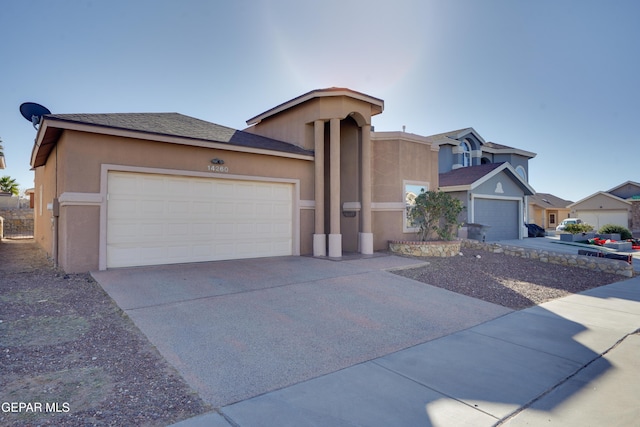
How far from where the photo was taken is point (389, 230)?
44.7ft

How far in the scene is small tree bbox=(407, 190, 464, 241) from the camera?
1320 cm

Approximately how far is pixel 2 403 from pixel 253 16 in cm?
1233

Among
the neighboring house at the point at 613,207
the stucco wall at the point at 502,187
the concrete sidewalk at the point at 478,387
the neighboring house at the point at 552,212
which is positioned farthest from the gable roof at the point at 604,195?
the concrete sidewalk at the point at 478,387

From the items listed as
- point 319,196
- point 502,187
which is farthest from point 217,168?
point 502,187

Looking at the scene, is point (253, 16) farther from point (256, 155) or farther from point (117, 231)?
point (117, 231)

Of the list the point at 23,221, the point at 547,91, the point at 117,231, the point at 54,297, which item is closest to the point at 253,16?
the point at 117,231

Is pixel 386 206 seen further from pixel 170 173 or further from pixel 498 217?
pixel 498 217

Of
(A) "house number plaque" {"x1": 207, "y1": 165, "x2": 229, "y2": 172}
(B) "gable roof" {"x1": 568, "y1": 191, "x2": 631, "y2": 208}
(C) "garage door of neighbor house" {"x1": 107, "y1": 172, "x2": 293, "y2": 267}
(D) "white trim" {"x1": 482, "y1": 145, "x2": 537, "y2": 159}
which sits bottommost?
(C) "garage door of neighbor house" {"x1": 107, "y1": 172, "x2": 293, "y2": 267}

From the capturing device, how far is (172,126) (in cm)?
1079

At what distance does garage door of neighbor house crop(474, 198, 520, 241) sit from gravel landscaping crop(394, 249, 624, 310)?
6456 millimetres

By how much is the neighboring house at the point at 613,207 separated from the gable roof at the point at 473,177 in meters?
20.1

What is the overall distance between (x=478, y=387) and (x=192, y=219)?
826 centimetres

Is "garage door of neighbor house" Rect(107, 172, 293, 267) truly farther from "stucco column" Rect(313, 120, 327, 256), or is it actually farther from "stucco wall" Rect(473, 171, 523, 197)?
"stucco wall" Rect(473, 171, 523, 197)

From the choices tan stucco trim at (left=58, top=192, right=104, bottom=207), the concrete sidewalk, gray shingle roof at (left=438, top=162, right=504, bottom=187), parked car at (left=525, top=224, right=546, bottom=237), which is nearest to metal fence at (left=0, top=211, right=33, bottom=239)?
tan stucco trim at (left=58, top=192, right=104, bottom=207)
